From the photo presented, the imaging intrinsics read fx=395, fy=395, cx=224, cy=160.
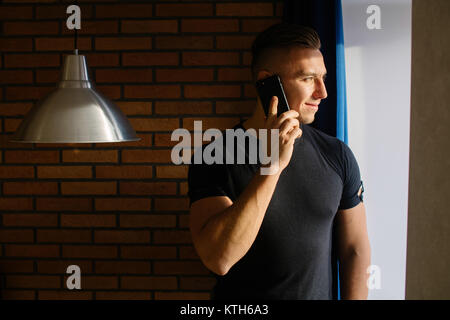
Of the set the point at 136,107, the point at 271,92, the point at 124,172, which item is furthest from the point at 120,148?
the point at 271,92

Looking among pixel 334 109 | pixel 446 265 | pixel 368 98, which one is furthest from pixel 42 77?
pixel 446 265

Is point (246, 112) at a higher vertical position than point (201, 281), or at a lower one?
higher

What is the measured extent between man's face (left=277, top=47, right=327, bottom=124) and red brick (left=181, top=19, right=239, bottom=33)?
0.87m

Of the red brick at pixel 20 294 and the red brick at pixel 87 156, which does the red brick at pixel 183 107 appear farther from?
the red brick at pixel 20 294

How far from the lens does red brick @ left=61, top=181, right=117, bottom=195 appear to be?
2154 mm

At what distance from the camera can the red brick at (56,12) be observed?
2.07 metres

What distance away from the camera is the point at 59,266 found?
220 centimetres

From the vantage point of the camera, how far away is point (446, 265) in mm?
330

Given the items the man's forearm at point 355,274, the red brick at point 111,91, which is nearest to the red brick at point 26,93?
the red brick at point 111,91

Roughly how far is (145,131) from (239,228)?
1.19 meters

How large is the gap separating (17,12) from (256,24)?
4.16 ft

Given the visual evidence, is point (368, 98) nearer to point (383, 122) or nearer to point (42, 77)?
point (383, 122)

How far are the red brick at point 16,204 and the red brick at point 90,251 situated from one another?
307 millimetres

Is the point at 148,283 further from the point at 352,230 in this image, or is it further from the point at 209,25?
the point at 209,25
